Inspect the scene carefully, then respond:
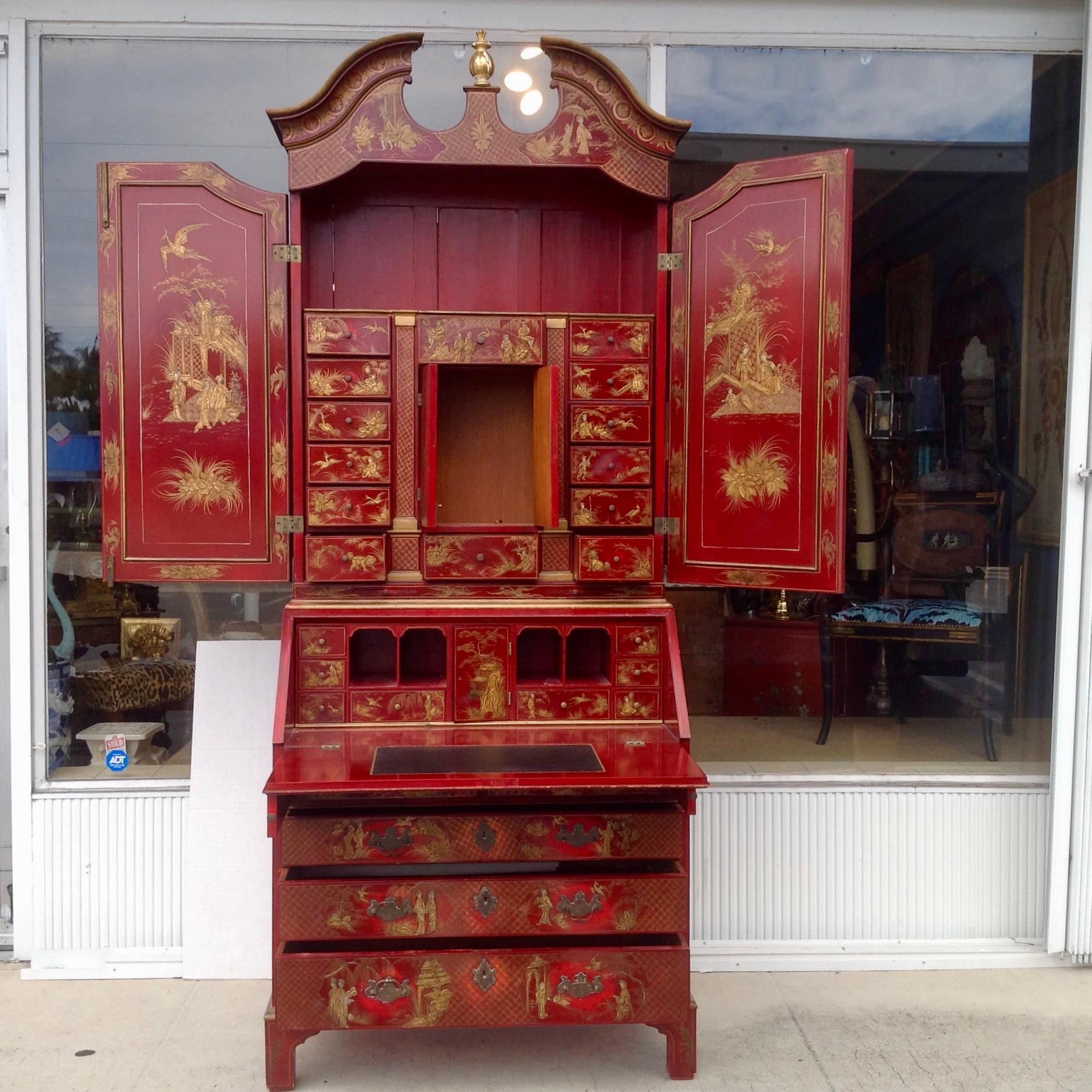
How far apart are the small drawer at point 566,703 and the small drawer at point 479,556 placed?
0.35m

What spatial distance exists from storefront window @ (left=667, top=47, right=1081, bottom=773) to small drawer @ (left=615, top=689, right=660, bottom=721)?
1.76 ft

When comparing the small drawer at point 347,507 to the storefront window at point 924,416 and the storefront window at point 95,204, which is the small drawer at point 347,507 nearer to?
the storefront window at point 95,204

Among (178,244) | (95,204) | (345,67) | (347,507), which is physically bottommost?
(347,507)

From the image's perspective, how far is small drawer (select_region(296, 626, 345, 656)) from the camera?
2.70 m

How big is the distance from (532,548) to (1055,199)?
209 cm

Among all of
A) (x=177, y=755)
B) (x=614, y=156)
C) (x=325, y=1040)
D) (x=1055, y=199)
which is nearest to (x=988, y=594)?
(x=1055, y=199)

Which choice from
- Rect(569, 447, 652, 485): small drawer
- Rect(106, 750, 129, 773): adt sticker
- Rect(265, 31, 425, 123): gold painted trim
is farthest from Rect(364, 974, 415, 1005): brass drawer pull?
Rect(265, 31, 425, 123): gold painted trim

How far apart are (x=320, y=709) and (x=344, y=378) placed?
93cm

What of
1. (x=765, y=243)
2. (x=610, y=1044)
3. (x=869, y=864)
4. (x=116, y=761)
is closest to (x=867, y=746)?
(x=869, y=864)

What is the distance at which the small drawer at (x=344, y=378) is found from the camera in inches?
106

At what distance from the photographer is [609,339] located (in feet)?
9.00

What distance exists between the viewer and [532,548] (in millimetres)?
2760

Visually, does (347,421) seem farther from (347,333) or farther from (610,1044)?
(610,1044)

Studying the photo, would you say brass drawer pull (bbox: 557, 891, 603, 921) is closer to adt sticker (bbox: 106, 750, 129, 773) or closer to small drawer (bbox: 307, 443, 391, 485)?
small drawer (bbox: 307, 443, 391, 485)
